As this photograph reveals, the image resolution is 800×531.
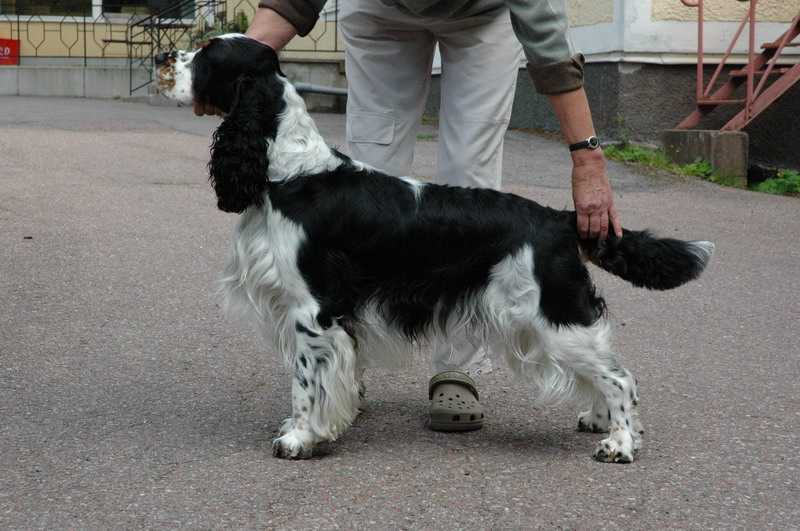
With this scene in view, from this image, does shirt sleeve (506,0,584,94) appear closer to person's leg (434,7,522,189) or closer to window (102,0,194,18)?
person's leg (434,7,522,189)

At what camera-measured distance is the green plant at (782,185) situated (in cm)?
1033

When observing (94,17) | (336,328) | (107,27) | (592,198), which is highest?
(94,17)

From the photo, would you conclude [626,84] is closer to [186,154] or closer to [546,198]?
[546,198]

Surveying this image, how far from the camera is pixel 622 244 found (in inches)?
150

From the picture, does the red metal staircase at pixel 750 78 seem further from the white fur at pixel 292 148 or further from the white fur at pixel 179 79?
the white fur at pixel 179 79

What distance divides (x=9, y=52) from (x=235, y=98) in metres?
18.9

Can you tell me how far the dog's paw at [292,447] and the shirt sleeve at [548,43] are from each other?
1358mm

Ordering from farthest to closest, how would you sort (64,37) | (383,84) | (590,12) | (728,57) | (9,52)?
(64,37), (9,52), (590,12), (728,57), (383,84)

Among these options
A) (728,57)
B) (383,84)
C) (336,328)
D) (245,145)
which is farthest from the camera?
(728,57)

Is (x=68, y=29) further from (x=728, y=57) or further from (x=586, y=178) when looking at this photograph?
(x=586, y=178)

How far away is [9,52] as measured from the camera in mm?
21125

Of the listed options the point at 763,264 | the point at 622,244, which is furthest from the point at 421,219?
the point at 763,264

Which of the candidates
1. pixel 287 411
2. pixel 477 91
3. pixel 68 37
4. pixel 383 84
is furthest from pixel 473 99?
pixel 68 37

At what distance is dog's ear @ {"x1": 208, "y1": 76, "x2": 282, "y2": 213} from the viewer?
3615mm
